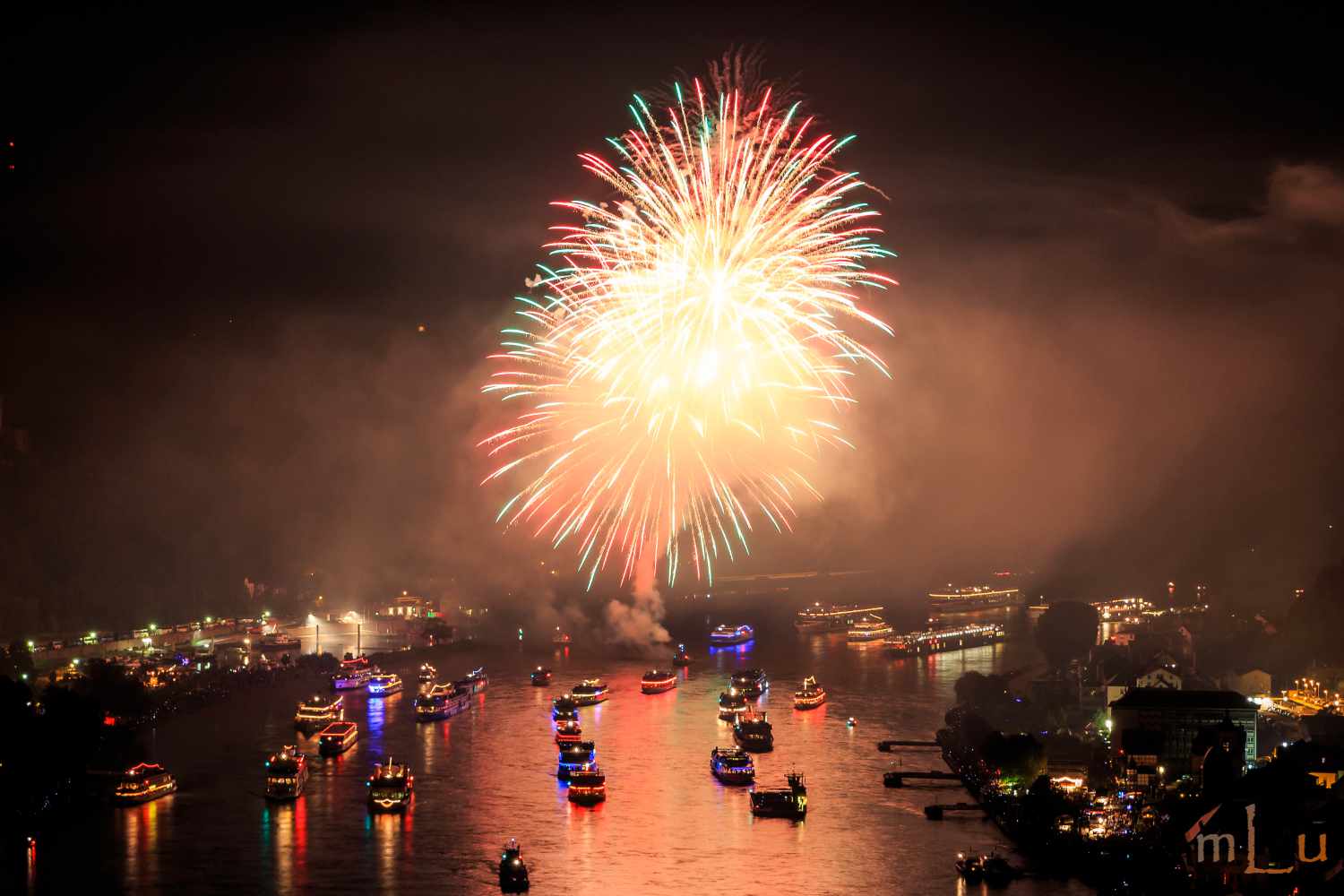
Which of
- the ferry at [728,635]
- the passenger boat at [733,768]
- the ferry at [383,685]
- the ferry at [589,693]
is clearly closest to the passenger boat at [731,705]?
the ferry at [589,693]

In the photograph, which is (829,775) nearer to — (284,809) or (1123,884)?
(1123,884)

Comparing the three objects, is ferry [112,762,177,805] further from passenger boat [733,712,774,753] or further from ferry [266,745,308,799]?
passenger boat [733,712,774,753]

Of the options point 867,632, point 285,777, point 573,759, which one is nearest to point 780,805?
point 573,759

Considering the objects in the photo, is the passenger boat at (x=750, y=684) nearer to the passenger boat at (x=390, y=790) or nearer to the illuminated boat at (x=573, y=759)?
the illuminated boat at (x=573, y=759)

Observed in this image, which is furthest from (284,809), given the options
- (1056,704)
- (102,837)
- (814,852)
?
(1056,704)

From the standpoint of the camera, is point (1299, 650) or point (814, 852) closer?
point (814, 852)

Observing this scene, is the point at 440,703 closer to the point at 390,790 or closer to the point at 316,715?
the point at 316,715
